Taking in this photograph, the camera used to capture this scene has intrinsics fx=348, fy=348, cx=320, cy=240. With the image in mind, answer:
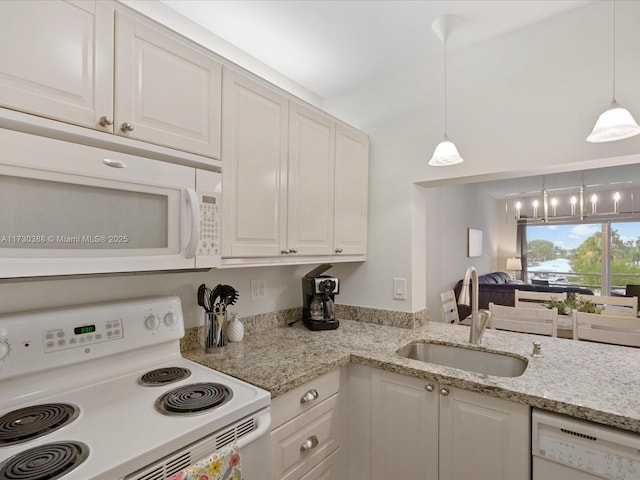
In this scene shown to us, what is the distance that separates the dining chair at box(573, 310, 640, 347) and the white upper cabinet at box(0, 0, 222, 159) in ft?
7.91

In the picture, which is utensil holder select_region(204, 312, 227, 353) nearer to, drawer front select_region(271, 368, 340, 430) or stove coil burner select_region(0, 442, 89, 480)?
drawer front select_region(271, 368, 340, 430)

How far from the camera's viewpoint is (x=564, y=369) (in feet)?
4.67

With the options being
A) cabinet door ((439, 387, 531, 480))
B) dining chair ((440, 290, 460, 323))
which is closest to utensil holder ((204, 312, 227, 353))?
cabinet door ((439, 387, 531, 480))

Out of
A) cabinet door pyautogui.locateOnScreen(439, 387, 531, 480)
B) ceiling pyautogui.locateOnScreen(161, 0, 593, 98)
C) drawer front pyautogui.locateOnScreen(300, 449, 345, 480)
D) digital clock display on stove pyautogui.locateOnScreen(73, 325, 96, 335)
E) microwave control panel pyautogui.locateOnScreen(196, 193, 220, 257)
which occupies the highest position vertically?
ceiling pyautogui.locateOnScreen(161, 0, 593, 98)

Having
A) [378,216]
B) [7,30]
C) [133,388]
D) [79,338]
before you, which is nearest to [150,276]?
[79,338]

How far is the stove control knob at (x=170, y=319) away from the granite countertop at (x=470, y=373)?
0.65ft

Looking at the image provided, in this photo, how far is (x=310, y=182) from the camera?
6.11ft

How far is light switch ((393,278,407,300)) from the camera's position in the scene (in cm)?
217

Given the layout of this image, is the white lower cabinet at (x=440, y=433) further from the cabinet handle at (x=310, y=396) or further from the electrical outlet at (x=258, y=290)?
the electrical outlet at (x=258, y=290)

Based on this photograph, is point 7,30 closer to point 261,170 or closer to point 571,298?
point 261,170

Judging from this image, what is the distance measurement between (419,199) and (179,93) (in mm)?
1518

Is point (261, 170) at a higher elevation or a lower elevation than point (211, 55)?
lower

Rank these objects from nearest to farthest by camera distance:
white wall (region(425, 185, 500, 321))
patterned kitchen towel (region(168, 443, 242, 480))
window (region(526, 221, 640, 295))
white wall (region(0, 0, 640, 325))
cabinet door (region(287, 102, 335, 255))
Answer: patterned kitchen towel (region(168, 443, 242, 480)) < white wall (region(0, 0, 640, 325)) < cabinet door (region(287, 102, 335, 255)) < white wall (region(425, 185, 500, 321)) < window (region(526, 221, 640, 295))

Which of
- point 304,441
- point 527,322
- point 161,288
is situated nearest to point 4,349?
point 161,288
